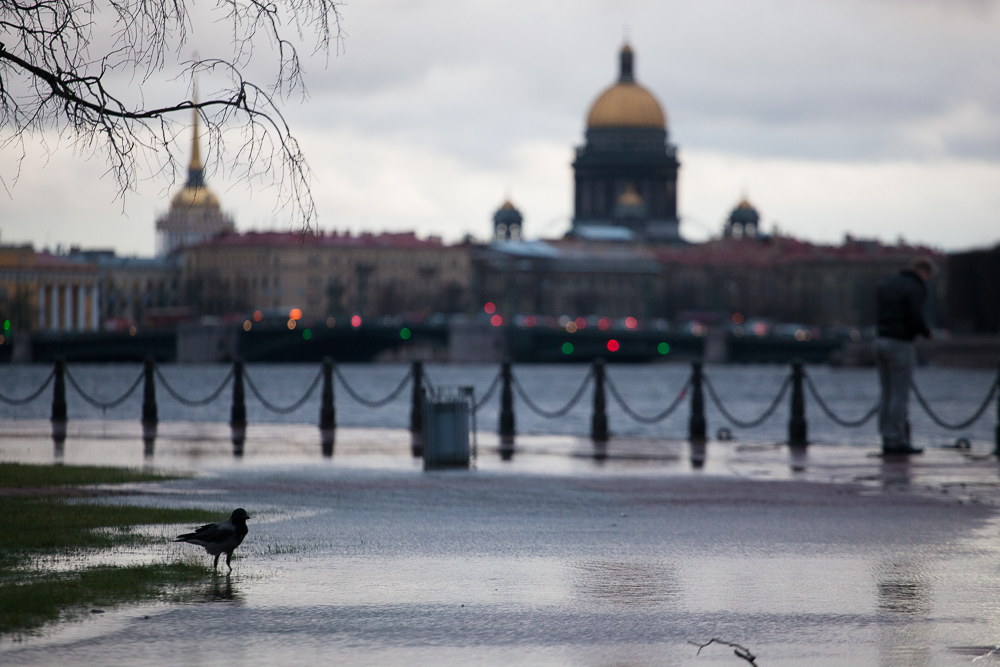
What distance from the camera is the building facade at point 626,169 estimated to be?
588 feet

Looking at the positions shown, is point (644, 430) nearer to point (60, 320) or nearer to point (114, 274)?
point (60, 320)

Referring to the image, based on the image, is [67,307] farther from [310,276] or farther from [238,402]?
[238,402]

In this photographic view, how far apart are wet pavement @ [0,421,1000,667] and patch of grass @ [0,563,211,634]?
189 mm

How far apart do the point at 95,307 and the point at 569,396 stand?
74172mm

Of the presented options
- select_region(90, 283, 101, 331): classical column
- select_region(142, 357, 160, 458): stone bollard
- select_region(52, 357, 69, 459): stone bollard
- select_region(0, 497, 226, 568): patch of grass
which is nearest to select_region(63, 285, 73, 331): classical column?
select_region(90, 283, 101, 331): classical column

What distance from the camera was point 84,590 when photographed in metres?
7.62

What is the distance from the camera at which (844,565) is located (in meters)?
8.87

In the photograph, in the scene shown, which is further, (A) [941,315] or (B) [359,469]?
(A) [941,315]

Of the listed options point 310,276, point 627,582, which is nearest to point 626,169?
point 310,276

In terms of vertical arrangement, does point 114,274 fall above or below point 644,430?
above

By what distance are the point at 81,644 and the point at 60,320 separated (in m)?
120

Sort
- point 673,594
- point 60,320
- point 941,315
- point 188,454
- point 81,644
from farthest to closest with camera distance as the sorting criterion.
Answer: point 941,315, point 60,320, point 188,454, point 673,594, point 81,644

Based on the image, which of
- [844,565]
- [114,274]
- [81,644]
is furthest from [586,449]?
[114,274]

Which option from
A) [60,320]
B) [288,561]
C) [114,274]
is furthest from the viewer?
[114,274]
